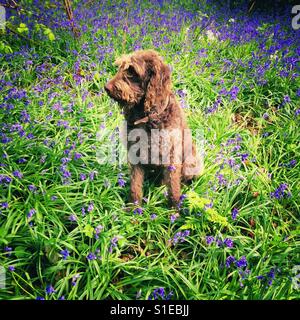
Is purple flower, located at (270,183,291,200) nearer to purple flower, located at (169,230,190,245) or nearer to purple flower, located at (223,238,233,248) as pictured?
purple flower, located at (223,238,233,248)

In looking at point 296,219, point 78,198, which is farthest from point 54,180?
point 296,219

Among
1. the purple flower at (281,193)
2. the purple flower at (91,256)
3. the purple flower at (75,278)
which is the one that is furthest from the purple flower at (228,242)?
the purple flower at (75,278)

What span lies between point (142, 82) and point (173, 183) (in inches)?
42.1

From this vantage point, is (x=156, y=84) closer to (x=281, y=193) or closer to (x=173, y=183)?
(x=173, y=183)

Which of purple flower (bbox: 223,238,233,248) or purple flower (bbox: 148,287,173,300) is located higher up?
purple flower (bbox: 223,238,233,248)

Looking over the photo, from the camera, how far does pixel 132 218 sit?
2672 millimetres

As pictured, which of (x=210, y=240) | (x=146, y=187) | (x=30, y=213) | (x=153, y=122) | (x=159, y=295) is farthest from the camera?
(x=146, y=187)

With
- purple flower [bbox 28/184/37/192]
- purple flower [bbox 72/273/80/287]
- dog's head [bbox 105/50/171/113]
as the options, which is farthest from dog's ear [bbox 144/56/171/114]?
purple flower [bbox 72/273/80/287]

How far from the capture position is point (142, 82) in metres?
2.54

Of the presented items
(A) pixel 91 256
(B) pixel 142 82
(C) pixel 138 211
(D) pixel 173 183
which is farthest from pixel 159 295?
(B) pixel 142 82

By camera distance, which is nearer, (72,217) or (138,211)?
(72,217)

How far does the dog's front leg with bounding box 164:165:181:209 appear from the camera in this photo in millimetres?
2836

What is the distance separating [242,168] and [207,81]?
186 centimetres

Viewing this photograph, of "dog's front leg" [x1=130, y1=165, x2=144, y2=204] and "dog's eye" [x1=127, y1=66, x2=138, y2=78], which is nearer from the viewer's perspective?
"dog's eye" [x1=127, y1=66, x2=138, y2=78]
